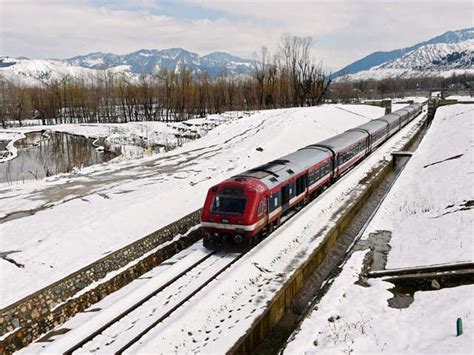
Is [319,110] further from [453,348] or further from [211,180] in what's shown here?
[453,348]

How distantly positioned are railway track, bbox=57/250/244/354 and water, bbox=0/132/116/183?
61.7ft

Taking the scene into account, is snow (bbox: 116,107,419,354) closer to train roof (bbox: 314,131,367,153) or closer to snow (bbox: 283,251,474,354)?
snow (bbox: 283,251,474,354)

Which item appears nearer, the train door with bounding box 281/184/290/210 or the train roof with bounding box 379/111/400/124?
the train door with bounding box 281/184/290/210

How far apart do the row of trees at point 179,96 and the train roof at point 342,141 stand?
41473 mm

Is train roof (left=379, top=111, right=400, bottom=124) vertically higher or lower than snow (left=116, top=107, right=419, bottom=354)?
higher

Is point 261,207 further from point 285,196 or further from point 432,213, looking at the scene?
point 432,213

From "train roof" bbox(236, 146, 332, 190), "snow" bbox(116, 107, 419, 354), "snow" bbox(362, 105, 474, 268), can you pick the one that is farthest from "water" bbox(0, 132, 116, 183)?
"snow" bbox(362, 105, 474, 268)

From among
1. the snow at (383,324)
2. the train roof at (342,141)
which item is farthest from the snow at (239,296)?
the train roof at (342,141)

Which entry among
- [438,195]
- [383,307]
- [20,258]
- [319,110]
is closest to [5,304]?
[20,258]

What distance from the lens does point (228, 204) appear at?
1568 centimetres

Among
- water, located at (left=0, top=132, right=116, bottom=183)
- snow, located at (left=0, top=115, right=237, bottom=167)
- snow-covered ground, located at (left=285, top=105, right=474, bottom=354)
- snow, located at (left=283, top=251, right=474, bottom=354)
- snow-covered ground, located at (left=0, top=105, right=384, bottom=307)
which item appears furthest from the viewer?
snow, located at (left=0, top=115, right=237, bottom=167)

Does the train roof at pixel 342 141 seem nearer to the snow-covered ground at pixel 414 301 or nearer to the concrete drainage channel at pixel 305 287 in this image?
the concrete drainage channel at pixel 305 287

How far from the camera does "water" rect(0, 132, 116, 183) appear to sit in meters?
33.3

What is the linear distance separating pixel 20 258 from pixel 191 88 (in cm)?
7316
